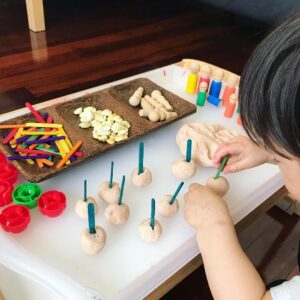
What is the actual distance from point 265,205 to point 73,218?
0.34 m

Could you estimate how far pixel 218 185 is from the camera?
627 mm

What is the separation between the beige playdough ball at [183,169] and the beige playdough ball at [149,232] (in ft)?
0.45

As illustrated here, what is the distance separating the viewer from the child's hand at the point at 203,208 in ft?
1.82

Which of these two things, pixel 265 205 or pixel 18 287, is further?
pixel 265 205

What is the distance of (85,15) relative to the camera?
2318 mm

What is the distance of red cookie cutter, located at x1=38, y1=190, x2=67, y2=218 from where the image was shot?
57 centimetres

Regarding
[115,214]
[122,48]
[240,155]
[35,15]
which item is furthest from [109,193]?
[35,15]

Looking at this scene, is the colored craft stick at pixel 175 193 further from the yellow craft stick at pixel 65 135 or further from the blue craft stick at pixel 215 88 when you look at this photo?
the blue craft stick at pixel 215 88

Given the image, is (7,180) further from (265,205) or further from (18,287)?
(265,205)

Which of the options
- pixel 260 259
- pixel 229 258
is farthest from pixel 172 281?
pixel 260 259

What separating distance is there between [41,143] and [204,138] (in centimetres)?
31

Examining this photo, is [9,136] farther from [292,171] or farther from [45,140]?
[292,171]

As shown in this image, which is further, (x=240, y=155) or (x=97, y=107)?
(x=97, y=107)

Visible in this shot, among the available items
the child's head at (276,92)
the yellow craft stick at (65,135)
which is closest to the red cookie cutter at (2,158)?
the yellow craft stick at (65,135)
